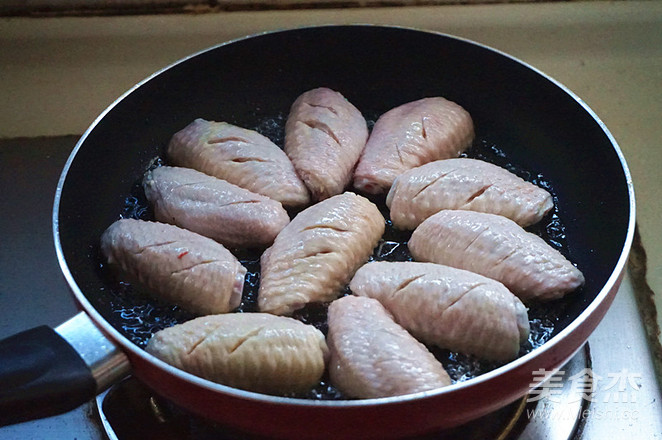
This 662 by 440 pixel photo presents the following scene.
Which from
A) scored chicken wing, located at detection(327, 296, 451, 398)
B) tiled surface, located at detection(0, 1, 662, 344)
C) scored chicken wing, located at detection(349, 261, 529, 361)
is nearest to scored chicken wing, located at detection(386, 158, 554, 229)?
scored chicken wing, located at detection(349, 261, 529, 361)

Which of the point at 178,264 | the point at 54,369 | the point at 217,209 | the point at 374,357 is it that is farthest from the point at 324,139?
the point at 54,369

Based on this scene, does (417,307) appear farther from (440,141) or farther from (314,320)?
(440,141)

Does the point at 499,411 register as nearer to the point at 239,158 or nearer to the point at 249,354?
the point at 249,354

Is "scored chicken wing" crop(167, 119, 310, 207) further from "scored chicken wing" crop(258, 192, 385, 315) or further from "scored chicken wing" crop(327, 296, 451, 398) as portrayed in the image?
"scored chicken wing" crop(327, 296, 451, 398)

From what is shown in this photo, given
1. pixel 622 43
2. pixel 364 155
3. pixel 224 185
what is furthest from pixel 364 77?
pixel 622 43

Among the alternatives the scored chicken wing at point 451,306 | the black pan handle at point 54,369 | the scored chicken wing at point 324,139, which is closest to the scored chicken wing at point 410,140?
the scored chicken wing at point 324,139
